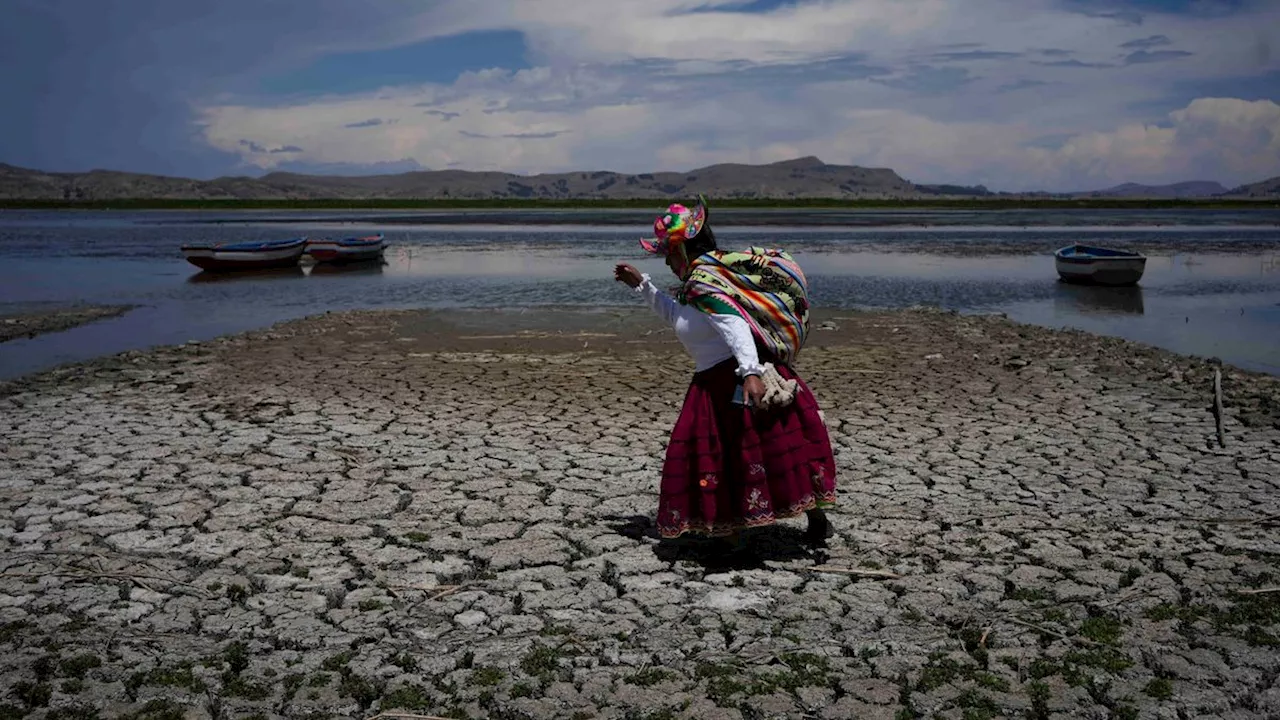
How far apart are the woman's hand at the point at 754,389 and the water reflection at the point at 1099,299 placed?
642 inches

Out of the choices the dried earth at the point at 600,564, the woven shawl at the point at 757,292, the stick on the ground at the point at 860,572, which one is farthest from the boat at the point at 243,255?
the stick on the ground at the point at 860,572

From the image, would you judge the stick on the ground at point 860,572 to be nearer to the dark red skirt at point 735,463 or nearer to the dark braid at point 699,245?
the dark red skirt at point 735,463

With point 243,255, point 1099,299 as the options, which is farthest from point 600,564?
point 243,255

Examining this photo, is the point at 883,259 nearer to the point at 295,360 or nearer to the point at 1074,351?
the point at 1074,351

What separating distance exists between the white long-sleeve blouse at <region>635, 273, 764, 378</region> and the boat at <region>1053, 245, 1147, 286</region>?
66.4ft

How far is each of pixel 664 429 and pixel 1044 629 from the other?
4.07 metres

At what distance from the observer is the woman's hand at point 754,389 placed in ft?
15.4

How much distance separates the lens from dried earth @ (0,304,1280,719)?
154 inches

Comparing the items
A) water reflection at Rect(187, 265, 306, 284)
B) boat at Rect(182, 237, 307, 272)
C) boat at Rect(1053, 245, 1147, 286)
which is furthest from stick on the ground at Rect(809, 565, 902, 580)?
boat at Rect(182, 237, 307, 272)

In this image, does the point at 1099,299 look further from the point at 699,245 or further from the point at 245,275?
the point at 245,275

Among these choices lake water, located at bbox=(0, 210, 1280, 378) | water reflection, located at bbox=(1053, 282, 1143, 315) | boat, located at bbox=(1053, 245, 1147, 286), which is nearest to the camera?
lake water, located at bbox=(0, 210, 1280, 378)

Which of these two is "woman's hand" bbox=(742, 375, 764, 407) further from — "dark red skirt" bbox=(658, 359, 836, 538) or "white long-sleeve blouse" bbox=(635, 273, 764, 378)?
"dark red skirt" bbox=(658, 359, 836, 538)

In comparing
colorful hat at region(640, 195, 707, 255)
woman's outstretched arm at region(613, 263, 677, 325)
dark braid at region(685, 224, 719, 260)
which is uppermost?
colorful hat at region(640, 195, 707, 255)

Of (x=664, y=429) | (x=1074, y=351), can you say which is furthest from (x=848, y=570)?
(x=1074, y=351)
